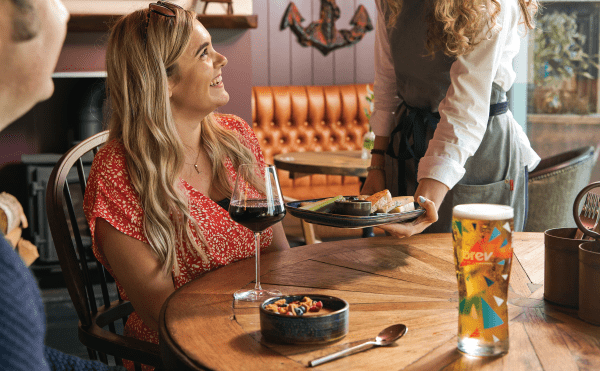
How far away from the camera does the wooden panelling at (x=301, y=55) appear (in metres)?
4.96

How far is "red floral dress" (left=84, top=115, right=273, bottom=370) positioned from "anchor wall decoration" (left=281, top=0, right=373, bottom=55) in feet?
12.5

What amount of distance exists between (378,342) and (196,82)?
3.07 ft

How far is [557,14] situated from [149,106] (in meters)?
3.22

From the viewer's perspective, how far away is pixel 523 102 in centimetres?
386

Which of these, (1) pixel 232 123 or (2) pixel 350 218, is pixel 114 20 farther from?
(2) pixel 350 218

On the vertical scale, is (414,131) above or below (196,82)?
below

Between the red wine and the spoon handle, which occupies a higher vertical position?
the red wine

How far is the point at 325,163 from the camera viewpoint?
320 cm

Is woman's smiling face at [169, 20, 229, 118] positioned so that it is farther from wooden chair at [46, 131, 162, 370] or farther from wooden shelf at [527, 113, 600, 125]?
wooden shelf at [527, 113, 600, 125]

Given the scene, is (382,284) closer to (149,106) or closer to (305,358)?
(305,358)

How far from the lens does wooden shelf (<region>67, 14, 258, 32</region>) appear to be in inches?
135

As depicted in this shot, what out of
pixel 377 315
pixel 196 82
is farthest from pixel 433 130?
pixel 377 315

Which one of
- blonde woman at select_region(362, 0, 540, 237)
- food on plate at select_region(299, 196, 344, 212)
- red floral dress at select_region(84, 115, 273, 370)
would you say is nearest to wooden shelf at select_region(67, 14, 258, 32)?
blonde woman at select_region(362, 0, 540, 237)

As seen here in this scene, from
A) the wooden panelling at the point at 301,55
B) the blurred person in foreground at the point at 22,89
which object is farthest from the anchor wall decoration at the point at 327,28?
the blurred person in foreground at the point at 22,89
